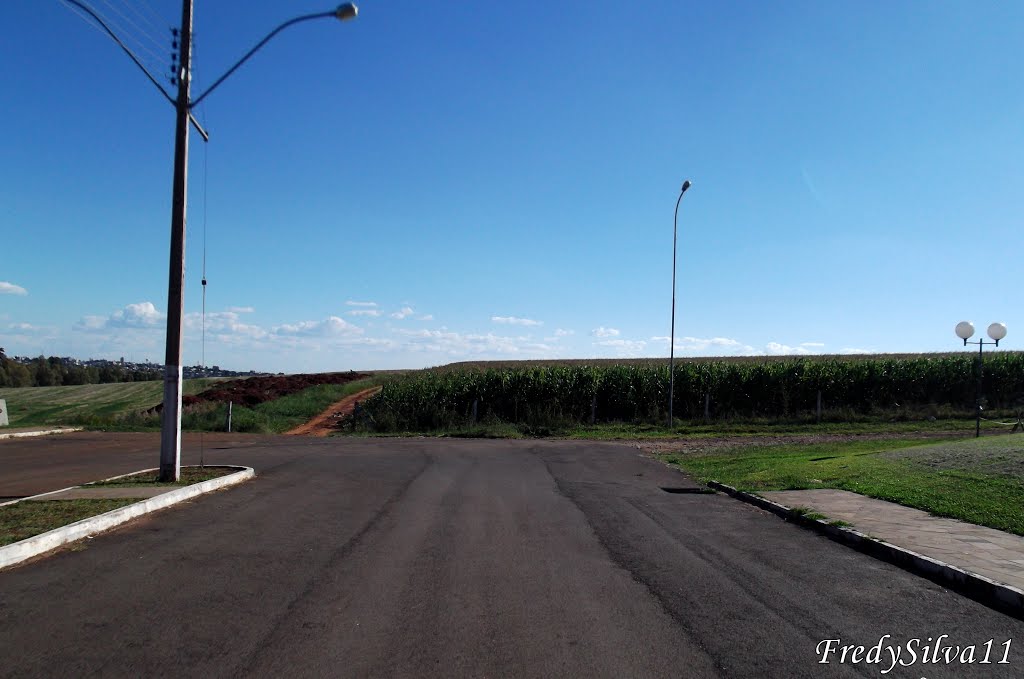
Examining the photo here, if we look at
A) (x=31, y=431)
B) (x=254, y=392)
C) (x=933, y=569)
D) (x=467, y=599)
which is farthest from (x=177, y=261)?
(x=254, y=392)

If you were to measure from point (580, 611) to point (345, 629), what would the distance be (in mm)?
1870

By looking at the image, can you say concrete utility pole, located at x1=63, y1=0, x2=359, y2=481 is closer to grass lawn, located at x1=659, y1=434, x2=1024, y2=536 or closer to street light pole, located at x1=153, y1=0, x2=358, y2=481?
street light pole, located at x1=153, y1=0, x2=358, y2=481

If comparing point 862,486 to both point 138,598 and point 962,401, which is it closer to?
point 138,598

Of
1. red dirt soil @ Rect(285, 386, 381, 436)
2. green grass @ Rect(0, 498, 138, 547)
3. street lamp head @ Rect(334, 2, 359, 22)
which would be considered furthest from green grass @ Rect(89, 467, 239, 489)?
red dirt soil @ Rect(285, 386, 381, 436)

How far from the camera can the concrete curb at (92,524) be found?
7348 millimetres

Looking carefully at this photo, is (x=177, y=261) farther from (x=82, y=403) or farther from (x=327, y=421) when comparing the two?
(x=82, y=403)

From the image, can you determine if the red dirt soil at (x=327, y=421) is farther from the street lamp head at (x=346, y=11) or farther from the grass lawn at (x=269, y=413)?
the street lamp head at (x=346, y=11)

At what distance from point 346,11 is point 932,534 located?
11.6 m

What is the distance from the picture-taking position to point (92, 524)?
877cm

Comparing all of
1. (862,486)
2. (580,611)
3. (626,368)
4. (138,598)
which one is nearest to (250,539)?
(138,598)

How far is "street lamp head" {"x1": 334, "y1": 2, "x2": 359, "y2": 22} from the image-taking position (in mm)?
12180

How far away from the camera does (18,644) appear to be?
5.03 metres

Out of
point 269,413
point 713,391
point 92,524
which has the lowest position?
point 269,413

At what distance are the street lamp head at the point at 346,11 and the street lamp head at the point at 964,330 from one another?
2094 centimetres
